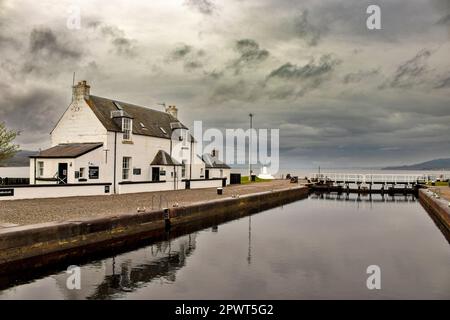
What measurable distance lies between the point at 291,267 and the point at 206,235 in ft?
22.0

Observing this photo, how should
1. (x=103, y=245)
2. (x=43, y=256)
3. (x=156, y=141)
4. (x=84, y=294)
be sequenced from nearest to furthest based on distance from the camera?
(x=84, y=294) < (x=43, y=256) < (x=103, y=245) < (x=156, y=141)

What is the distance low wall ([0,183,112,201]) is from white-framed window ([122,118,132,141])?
17.3 feet

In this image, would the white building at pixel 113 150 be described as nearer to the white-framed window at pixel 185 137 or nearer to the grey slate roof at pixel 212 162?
the white-framed window at pixel 185 137

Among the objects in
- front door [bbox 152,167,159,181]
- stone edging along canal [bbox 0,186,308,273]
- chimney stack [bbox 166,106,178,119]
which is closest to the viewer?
stone edging along canal [bbox 0,186,308,273]

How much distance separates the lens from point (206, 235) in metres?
19.3

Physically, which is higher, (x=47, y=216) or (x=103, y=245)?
(x=47, y=216)

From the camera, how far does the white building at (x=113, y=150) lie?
27125 mm

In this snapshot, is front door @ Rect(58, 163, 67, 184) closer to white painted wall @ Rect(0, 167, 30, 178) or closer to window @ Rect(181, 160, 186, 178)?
window @ Rect(181, 160, 186, 178)

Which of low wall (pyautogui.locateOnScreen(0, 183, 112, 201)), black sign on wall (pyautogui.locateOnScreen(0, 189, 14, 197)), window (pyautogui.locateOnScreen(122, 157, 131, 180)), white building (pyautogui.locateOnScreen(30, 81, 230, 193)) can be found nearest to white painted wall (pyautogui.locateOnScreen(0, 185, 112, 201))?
low wall (pyautogui.locateOnScreen(0, 183, 112, 201))

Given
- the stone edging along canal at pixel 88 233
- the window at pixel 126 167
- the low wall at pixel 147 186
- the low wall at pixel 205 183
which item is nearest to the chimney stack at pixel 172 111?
the low wall at pixel 205 183

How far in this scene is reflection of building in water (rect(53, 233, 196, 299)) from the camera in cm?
1065
